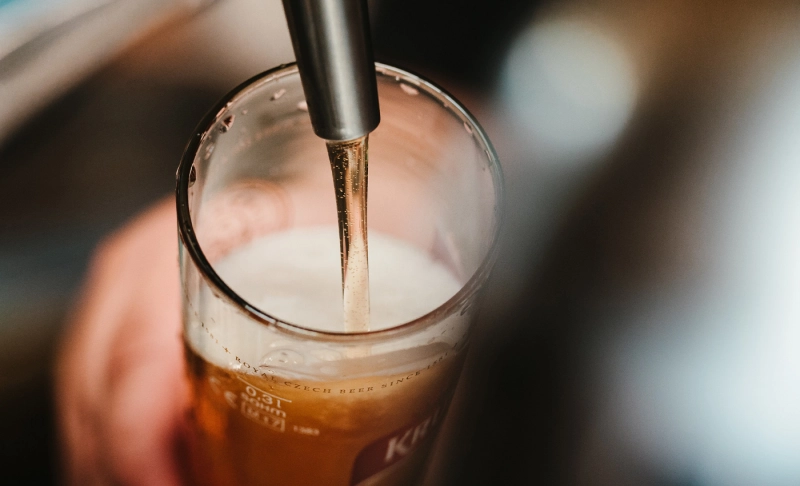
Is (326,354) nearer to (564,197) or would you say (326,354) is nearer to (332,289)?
(332,289)

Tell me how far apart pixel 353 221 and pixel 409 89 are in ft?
0.30

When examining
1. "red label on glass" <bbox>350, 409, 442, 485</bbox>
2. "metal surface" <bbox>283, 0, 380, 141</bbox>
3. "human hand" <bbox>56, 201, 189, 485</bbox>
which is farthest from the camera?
"human hand" <bbox>56, 201, 189, 485</bbox>

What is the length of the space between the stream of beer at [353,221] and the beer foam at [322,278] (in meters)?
0.04

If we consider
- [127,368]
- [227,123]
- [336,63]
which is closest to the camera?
[336,63]

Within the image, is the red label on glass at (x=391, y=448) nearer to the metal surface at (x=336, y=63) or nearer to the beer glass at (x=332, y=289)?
the beer glass at (x=332, y=289)

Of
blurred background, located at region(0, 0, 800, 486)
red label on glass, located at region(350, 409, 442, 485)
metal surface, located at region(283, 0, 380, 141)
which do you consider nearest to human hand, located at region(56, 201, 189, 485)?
blurred background, located at region(0, 0, 800, 486)

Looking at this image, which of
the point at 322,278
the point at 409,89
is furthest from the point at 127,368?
the point at 409,89

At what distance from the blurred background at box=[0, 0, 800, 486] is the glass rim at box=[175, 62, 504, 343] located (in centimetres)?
20

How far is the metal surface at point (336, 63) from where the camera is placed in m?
0.24

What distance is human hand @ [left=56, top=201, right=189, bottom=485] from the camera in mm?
477

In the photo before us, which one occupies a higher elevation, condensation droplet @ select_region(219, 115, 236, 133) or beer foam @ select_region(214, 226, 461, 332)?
condensation droplet @ select_region(219, 115, 236, 133)

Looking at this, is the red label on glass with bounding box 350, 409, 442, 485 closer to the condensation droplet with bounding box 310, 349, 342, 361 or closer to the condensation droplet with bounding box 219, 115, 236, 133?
the condensation droplet with bounding box 310, 349, 342, 361

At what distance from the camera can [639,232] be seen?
57 cm

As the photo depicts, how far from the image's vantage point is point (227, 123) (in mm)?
362
